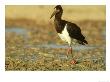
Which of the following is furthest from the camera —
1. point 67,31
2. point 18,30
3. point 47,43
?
point 18,30

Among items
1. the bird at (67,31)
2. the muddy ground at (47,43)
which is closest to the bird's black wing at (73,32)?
the bird at (67,31)

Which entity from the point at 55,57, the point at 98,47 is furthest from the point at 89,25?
the point at 55,57

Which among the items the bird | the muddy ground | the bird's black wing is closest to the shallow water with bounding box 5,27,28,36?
the muddy ground

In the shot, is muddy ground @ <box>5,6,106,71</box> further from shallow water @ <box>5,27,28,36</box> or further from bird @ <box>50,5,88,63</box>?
bird @ <box>50,5,88,63</box>

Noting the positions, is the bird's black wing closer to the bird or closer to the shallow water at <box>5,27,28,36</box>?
the bird

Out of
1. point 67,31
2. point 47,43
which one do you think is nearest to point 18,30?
point 47,43

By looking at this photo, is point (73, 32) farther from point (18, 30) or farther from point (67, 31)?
point (18, 30)

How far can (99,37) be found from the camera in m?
11.4

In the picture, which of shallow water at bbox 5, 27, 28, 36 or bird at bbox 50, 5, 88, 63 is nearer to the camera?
bird at bbox 50, 5, 88, 63

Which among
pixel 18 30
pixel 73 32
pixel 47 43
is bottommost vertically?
pixel 47 43

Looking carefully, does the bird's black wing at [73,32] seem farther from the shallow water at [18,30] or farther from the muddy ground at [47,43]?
the shallow water at [18,30]
